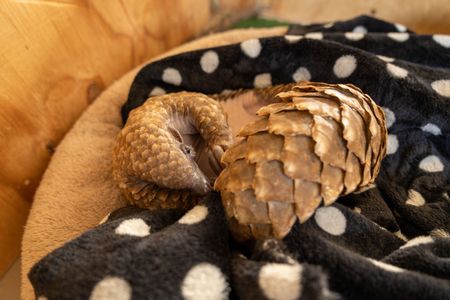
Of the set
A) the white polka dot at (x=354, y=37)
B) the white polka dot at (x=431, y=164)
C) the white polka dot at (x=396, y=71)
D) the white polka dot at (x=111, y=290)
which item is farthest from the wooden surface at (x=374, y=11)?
the white polka dot at (x=111, y=290)

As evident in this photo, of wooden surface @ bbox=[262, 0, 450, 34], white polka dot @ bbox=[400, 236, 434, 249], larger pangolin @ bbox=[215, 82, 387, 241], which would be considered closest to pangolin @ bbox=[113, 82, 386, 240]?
larger pangolin @ bbox=[215, 82, 387, 241]

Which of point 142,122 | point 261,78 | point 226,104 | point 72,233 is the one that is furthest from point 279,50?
point 72,233

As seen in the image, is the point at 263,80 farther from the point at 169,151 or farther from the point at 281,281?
the point at 281,281

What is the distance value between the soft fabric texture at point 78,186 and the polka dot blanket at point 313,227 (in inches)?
3.6

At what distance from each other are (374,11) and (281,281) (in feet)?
5.22

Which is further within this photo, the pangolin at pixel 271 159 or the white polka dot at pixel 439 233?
the white polka dot at pixel 439 233

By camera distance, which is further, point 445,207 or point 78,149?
point 78,149

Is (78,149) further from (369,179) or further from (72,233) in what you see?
(369,179)

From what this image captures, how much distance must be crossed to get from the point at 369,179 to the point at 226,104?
0.50m

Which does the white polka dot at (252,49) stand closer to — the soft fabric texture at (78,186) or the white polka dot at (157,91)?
the white polka dot at (157,91)

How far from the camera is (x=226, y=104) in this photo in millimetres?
1126

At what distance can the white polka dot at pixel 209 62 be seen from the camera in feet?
3.91

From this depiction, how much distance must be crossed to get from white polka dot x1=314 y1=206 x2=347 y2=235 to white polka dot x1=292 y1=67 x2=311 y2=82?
1.62ft

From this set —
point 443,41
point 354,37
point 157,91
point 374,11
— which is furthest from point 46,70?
point 374,11
